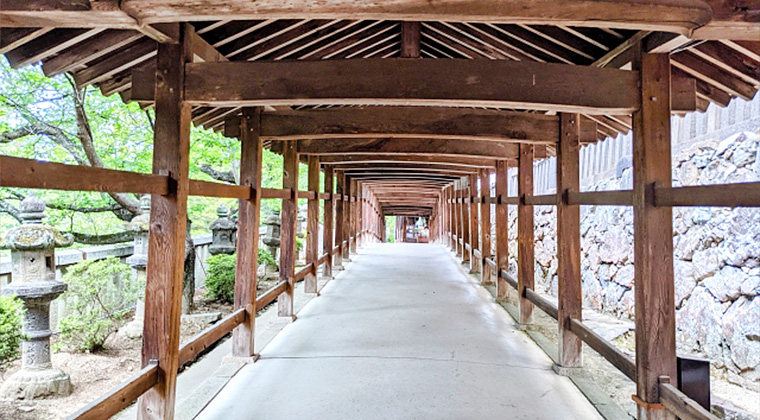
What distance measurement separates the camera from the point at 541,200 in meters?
3.91

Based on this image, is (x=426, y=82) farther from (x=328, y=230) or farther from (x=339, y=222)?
(x=339, y=222)

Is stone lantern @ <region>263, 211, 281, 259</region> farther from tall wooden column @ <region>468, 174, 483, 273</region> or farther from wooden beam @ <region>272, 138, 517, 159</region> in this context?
tall wooden column @ <region>468, 174, 483, 273</region>

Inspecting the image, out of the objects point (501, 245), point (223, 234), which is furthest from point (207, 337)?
point (223, 234)

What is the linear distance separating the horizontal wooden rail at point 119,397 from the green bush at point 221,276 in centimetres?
508

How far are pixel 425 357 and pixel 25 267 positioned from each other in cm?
357

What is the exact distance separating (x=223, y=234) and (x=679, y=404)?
746 cm

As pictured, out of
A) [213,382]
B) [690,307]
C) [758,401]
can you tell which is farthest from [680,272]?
[213,382]

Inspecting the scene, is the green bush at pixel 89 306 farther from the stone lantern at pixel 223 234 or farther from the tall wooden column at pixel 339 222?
the tall wooden column at pixel 339 222

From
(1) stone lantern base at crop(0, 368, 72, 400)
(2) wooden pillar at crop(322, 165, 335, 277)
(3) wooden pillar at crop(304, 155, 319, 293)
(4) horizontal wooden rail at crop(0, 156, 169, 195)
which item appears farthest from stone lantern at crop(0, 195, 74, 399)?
(2) wooden pillar at crop(322, 165, 335, 277)

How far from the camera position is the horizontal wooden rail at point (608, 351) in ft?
7.93

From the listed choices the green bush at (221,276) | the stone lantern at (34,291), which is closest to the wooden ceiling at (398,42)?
the stone lantern at (34,291)

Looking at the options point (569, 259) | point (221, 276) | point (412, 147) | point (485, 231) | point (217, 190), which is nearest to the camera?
point (217, 190)

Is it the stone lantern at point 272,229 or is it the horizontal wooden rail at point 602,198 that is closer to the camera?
the horizontal wooden rail at point 602,198

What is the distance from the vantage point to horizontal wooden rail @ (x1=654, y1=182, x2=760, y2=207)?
158 cm
